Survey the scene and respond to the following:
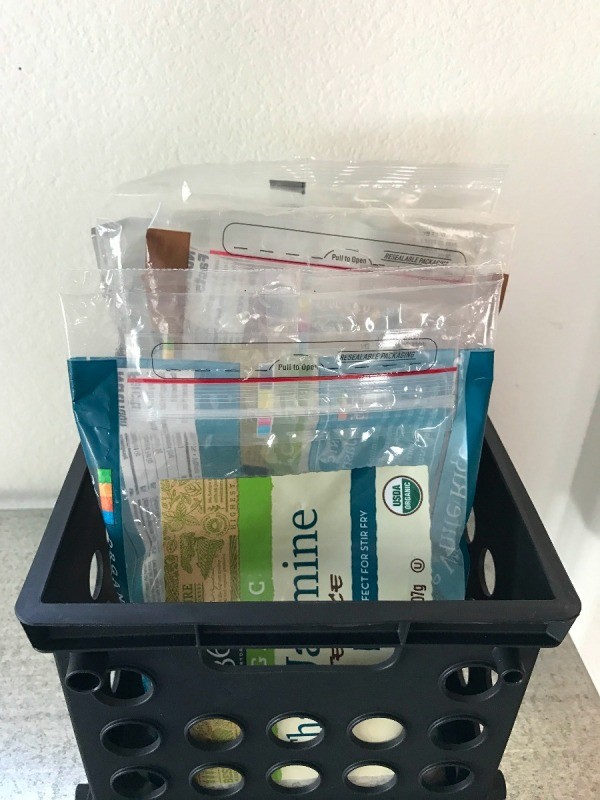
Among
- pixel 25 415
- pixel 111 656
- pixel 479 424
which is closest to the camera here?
pixel 111 656

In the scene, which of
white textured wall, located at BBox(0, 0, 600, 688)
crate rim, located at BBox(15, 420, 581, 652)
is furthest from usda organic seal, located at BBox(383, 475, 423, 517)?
white textured wall, located at BBox(0, 0, 600, 688)

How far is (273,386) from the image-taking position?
43 cm

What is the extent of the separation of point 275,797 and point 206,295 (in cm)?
32

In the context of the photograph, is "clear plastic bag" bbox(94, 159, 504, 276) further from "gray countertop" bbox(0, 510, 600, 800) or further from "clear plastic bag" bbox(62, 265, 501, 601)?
"gray countertop" bbox(0, 510, 600, 800)

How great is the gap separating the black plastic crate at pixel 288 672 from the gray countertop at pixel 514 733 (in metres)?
0.07

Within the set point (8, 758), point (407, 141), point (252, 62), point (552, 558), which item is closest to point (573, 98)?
point (407, 141)

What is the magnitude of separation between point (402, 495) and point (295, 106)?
295mm

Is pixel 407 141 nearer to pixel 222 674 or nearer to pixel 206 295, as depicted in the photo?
pixel 206 295

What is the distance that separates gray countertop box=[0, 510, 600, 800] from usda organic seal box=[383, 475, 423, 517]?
22cm

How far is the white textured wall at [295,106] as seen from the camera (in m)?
0.46

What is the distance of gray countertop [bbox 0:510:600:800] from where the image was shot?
19.1 inches

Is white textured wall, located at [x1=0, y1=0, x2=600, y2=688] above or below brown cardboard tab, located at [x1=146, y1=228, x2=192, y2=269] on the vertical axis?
above

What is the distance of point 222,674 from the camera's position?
1.18 feet

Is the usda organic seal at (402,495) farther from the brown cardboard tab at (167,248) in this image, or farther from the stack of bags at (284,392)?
the brown cardboard tab at (167,248)
